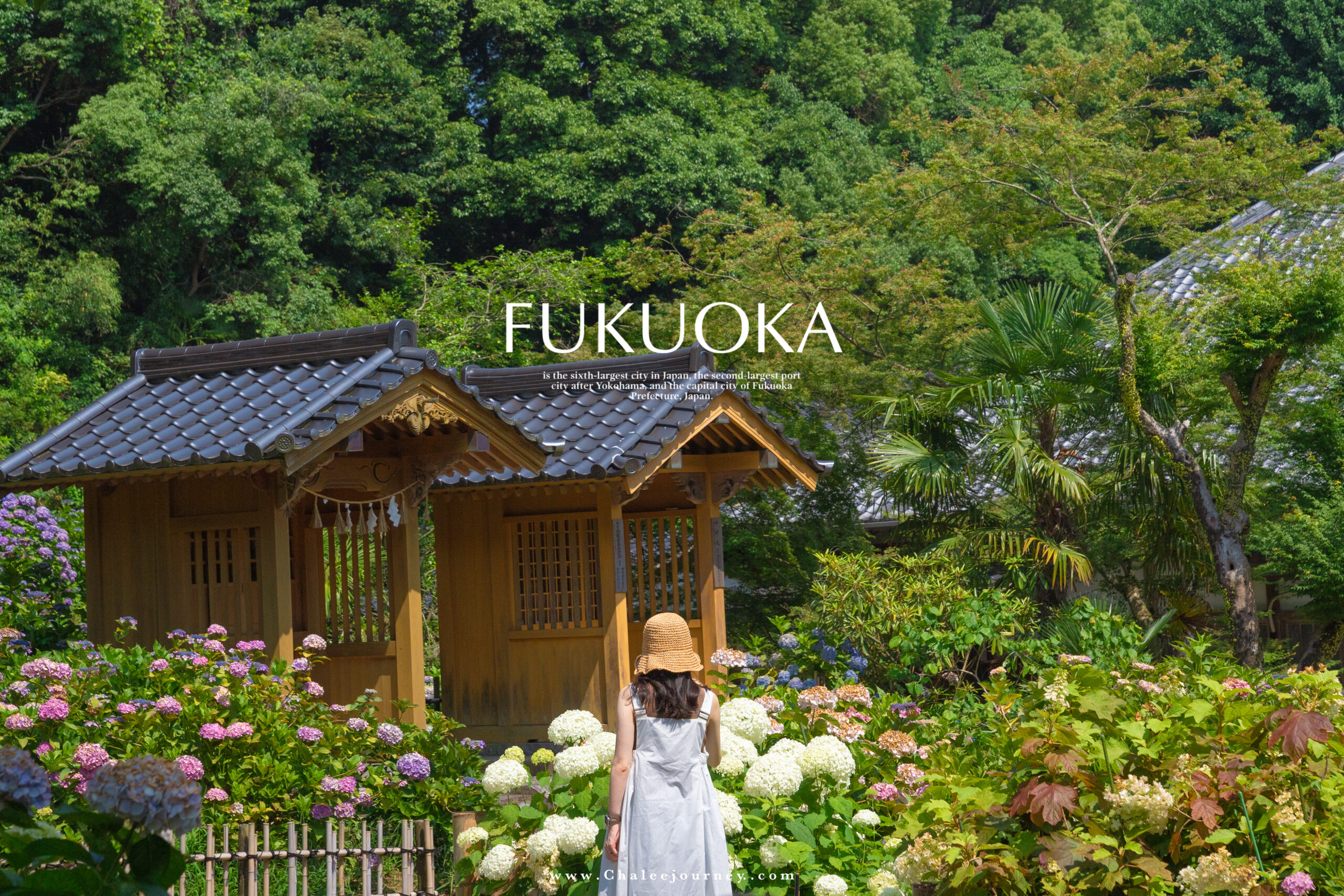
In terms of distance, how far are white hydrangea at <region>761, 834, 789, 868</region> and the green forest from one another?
703 cm

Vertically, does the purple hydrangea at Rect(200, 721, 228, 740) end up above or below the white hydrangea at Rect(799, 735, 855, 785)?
above

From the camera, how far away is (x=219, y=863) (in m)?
6.02

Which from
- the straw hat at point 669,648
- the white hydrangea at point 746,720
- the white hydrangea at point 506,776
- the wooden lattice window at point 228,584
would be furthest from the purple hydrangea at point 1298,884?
the wooden lattice window at point 228,584

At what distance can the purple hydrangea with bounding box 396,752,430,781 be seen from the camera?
6.04 meters

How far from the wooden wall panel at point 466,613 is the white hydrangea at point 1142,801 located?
6883 mm

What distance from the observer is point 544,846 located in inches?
185

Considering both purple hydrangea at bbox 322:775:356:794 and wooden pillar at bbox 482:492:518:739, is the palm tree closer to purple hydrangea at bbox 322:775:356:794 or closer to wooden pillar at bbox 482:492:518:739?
wooden pillar at bbox 482:492:518:739

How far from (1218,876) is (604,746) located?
7.50 ft

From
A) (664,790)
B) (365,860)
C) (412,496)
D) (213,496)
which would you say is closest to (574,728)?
(664,790)

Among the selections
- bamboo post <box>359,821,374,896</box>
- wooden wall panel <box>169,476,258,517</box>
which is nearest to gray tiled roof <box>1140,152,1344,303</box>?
wooden wall panel <box>169,476,258,517</box>

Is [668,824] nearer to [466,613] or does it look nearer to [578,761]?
[578,761]

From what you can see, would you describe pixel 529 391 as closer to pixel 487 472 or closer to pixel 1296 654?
pixel 487 472

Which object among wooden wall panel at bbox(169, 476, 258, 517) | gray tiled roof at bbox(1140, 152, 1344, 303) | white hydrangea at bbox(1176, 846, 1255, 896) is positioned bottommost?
white hydrangea at bbox(1176, 846, 1255, 896)

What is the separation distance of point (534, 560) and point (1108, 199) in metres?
7.37
